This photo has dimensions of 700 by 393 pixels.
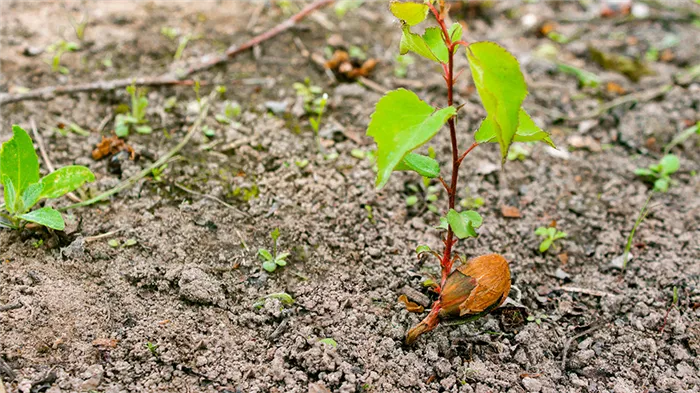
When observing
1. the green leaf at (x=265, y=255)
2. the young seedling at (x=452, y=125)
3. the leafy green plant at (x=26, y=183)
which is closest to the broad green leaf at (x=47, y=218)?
the leafy green plant at (x=26, y=183)

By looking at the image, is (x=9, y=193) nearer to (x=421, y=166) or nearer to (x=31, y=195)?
(x=31, y=195)

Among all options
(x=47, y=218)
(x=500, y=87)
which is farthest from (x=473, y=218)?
(x=47, y=218)

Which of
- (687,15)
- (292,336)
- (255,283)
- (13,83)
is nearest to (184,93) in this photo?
(13,83)

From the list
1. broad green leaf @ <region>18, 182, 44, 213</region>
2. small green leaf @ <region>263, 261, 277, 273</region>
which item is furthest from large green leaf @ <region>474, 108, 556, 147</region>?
broad green leaf @ <region>18, 182, 44, 213</region>

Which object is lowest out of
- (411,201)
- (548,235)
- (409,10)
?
(548,235)

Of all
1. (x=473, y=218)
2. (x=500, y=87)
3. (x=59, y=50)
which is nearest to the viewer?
(x=500, y=87)

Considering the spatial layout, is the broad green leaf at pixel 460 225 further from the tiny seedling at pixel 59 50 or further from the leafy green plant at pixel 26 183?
the tiny seedling at pixel 59 50

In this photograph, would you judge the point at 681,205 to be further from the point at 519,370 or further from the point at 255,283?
the point at 255,283

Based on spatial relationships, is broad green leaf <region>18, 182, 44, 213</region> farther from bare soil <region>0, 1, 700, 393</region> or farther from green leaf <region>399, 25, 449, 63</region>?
green leaf <region>399, 25, 449, 63</region>
